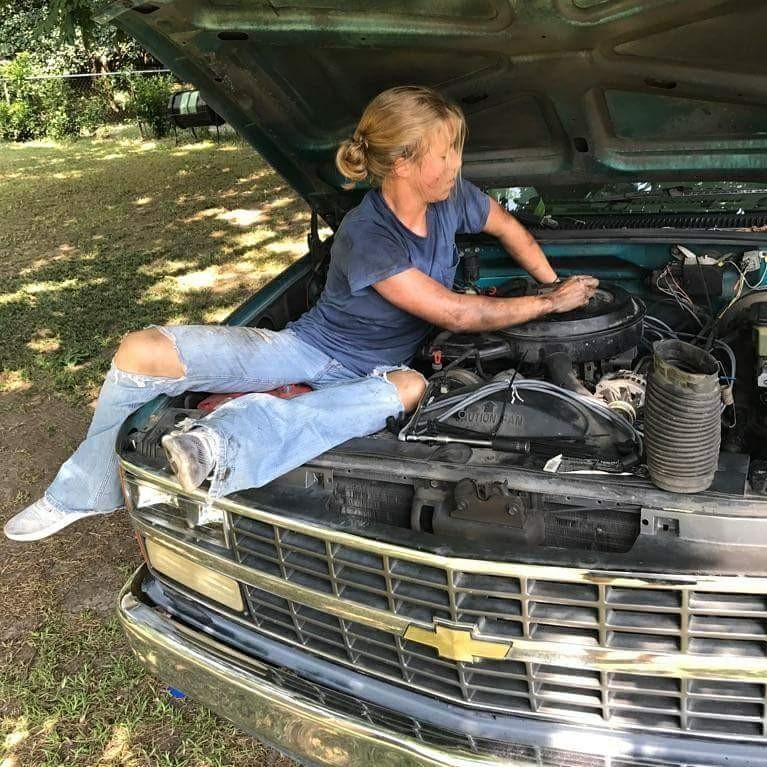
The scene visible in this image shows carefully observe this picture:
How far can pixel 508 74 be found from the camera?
96.3 inches

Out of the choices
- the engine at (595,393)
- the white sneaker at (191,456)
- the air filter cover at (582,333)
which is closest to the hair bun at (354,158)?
the engine at (595,393)

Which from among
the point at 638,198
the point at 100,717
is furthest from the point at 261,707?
the point at 638,198

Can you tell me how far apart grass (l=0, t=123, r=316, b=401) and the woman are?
239 centimetres

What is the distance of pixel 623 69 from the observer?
7.70ft

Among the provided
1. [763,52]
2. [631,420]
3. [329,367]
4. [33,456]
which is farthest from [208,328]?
[33,456]

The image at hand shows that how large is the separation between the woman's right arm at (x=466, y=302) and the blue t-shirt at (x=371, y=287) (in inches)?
3.7

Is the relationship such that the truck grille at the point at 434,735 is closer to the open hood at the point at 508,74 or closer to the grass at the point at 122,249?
the open hood at the point at 508,74

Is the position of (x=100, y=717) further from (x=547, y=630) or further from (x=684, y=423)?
(x=684, y=423)

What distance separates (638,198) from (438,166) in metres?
1.00

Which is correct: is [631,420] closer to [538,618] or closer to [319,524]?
A: [538,618]

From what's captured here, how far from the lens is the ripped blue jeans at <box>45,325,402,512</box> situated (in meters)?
1.77

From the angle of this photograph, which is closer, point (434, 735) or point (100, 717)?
point (434, 735)

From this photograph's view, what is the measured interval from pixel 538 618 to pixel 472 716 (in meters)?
0.31

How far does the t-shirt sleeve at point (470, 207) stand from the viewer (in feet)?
8.32
